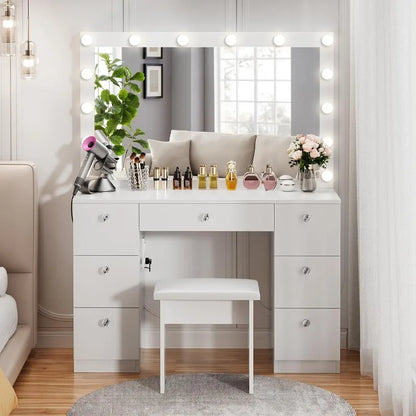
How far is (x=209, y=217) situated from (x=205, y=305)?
17.6 inches

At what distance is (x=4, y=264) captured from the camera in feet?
13.8

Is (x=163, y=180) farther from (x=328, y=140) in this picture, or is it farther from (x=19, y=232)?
(x=328, y=140)

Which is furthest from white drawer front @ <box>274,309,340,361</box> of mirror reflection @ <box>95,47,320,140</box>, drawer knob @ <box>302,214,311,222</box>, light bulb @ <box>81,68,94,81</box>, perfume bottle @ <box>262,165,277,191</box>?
light bulb @ <box>81,68,94,81</box>

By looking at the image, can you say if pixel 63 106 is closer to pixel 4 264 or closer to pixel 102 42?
Answer: pixel 102 42

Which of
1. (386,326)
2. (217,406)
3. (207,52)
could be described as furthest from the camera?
(207,52)

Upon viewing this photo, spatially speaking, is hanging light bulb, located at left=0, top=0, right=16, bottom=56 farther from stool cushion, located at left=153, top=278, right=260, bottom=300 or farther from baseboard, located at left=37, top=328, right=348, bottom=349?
baseboard, located at left=37, top=328, right=348, bottom=349

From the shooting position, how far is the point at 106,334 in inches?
157

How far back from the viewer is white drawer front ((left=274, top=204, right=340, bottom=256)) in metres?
3.89

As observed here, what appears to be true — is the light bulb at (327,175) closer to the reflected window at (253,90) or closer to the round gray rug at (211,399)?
the reflected window at (253,90)

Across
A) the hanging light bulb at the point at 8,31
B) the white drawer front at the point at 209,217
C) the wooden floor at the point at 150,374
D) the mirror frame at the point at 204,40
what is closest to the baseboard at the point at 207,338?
the wooden floor at the point at 150,374

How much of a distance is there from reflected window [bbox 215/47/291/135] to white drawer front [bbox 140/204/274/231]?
58 cm

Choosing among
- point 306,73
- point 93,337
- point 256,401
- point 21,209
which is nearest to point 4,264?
point 21,209

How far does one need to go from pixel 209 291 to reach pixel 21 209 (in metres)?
1.17

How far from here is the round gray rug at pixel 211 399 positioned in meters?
3.49
